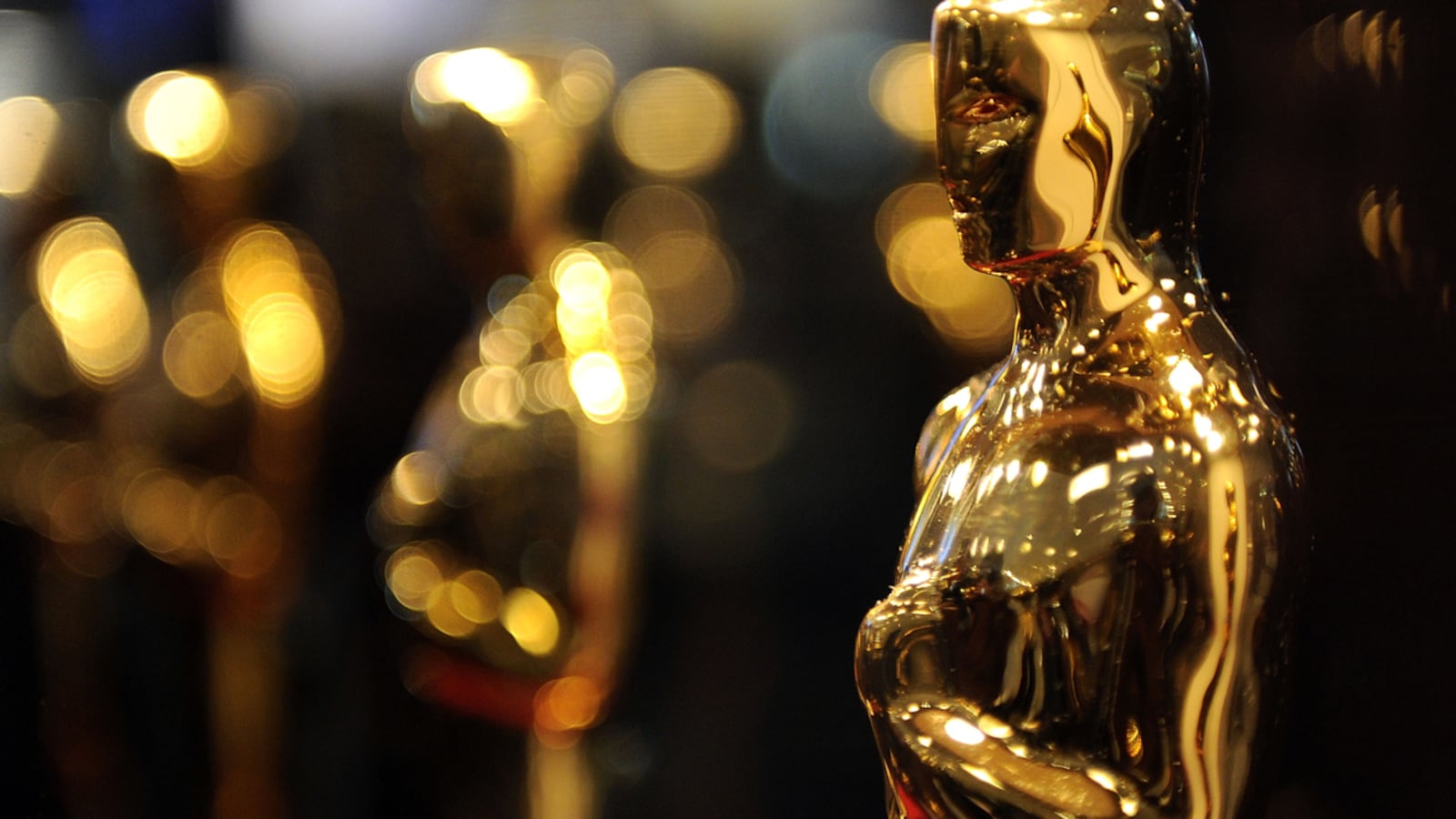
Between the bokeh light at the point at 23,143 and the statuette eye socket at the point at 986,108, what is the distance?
129 cm

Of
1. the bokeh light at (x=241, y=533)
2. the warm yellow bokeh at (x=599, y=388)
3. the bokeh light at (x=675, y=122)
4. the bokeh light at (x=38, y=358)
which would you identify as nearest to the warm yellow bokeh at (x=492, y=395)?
the warm yellow bokeh at (x=599, y=388)

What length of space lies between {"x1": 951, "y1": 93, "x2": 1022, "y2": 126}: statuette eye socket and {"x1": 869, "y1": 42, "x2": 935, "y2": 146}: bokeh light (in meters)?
0.87

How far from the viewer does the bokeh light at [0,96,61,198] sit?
1.61 m

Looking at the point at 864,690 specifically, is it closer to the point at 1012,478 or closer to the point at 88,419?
the point at 1012,478

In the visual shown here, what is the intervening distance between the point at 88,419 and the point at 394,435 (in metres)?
0.29

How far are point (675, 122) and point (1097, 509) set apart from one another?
3.54ft

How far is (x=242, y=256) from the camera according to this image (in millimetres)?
1565

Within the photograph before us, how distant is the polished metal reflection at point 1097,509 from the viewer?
1.90 feet

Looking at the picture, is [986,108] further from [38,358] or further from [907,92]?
[38,358]

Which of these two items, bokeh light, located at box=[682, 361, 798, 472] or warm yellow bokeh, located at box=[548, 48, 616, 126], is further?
bokeh light, located at box=[682, 361, 798, 472]

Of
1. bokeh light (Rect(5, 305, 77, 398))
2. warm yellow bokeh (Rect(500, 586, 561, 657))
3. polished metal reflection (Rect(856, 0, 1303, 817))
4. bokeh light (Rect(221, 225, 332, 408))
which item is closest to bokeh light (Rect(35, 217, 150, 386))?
bokeh light (Rect(5, 305, 77, 398))

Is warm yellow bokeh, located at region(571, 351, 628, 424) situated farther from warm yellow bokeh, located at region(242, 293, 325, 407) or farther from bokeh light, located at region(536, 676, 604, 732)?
warm yellow bokeh, located at region(242, 293, 325, 407)

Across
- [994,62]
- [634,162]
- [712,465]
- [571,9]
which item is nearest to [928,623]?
[994,62]

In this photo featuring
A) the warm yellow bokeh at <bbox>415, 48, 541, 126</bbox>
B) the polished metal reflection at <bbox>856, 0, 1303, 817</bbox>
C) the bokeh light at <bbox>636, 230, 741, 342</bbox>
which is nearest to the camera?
the polished metal reflection at <bbox>856, 0, 1303, 817</bbox>
